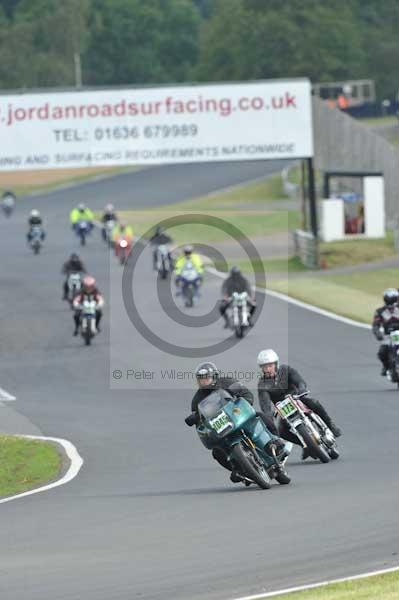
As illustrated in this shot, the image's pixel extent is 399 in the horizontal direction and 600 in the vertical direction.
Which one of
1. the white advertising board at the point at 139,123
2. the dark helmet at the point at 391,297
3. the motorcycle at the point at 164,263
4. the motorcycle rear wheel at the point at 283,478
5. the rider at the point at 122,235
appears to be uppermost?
the white advertising board at the point at 139,123

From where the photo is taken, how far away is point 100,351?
31.4 meters

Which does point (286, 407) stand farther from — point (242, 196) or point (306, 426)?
point (242, 196)

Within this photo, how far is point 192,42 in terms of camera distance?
136 metres

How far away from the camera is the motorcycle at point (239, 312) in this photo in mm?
31203

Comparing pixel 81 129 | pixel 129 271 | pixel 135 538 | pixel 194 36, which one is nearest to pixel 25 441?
pixel 135 538

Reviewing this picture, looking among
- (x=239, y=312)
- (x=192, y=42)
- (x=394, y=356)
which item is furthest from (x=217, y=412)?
(x=192, y=42)

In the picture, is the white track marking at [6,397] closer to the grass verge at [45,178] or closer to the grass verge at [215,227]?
the grass verge at [215,227]

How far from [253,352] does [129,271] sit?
19125 millimetres

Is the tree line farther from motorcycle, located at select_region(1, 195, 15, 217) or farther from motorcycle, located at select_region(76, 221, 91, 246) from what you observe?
motorcycle, located at select_region(76, 221, 91, 246)

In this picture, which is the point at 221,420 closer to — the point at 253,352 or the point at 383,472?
the point at 383,472

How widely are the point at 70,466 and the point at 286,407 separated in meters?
3.59

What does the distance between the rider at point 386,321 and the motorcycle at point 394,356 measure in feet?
0.29

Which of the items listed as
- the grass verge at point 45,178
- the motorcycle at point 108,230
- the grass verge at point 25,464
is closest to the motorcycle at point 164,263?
the motorcycle at point 108,230

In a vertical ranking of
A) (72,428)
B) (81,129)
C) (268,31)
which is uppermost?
(268,31)
